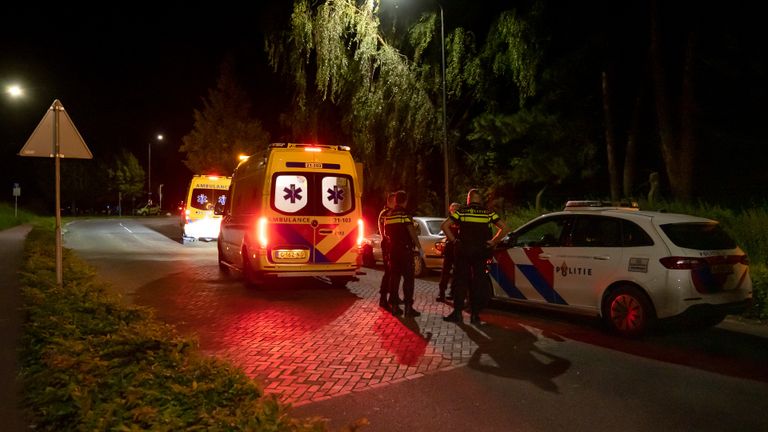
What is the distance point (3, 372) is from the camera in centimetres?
568

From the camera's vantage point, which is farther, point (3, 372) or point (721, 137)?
point (721, 137)

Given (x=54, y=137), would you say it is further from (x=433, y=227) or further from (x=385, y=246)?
(x=433, y=227)

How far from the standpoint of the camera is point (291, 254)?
1111 cm

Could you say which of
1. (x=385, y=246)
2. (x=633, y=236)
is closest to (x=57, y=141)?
(x=385, y=246)

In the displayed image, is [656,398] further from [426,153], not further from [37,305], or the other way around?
[426,153]

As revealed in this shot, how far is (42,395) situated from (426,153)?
54.2 ft

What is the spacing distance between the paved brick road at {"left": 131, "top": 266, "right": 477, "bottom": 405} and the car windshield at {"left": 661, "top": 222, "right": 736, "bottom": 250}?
8.10 ft

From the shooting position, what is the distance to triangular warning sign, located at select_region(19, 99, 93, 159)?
8.53m

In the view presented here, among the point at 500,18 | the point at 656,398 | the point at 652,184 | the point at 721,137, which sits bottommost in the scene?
the point at 656,398

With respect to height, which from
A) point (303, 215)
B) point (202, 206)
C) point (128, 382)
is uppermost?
point (202, 206)

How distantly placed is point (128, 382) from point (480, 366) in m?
3.18

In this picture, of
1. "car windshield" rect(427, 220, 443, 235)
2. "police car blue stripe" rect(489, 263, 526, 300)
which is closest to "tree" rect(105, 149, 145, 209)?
"car windshield" rect(427, 220, 443, 235)

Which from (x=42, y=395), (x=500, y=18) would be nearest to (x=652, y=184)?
(x=500, y=18)

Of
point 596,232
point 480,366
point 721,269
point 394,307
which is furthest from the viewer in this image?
point 394,307
